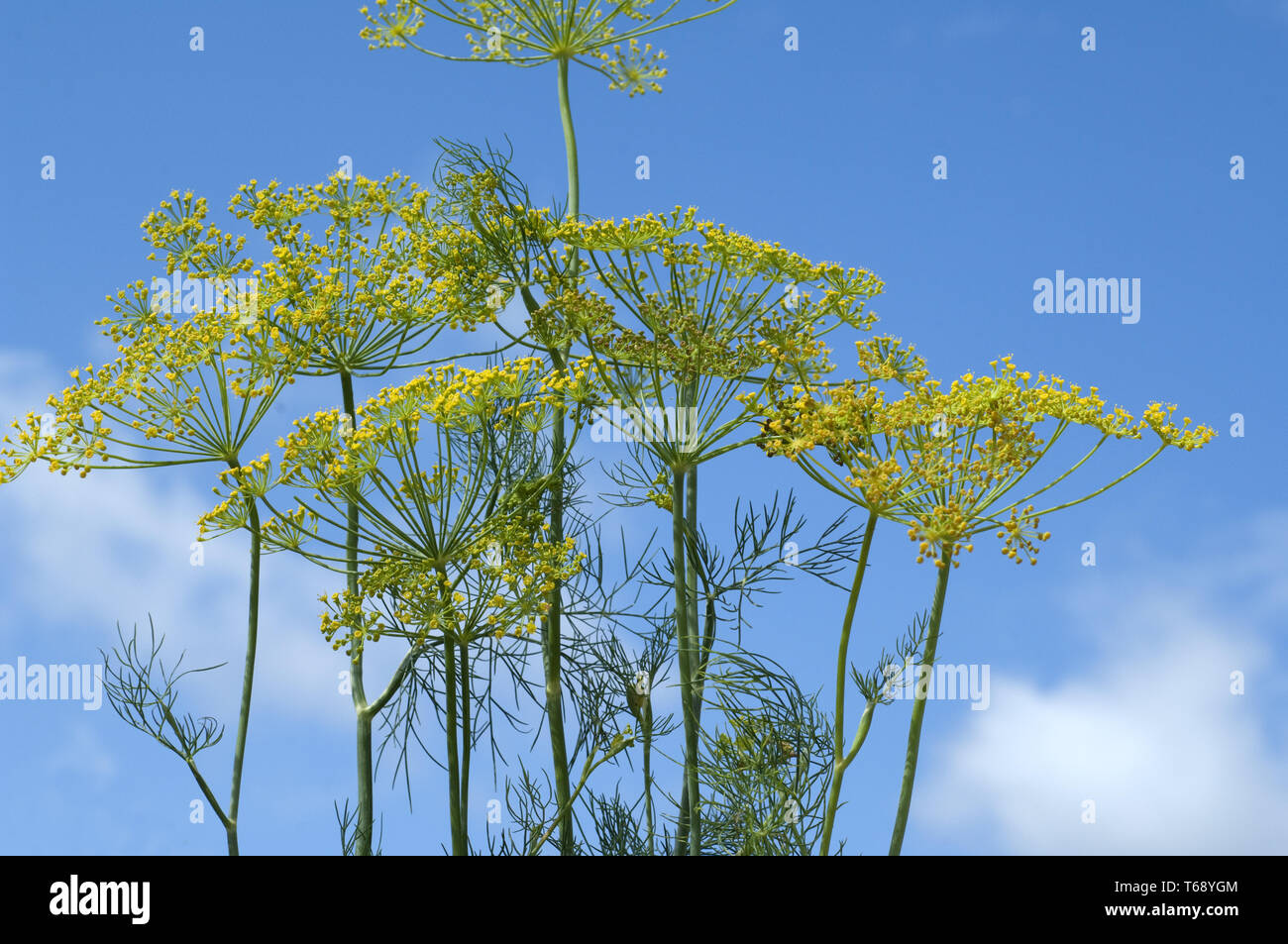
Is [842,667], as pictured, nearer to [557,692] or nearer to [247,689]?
[557,692]

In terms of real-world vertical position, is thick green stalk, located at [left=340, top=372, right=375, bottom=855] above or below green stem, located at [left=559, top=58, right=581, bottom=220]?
below

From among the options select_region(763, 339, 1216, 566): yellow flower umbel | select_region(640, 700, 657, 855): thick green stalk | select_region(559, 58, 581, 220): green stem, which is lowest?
select_region(640, 700, 657, 855): thick green stalk

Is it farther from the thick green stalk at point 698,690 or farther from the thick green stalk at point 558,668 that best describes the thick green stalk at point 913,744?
the thick green stalk at point 558,668

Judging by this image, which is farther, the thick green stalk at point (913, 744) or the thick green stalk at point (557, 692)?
the thick green stalk at point (557, 692)

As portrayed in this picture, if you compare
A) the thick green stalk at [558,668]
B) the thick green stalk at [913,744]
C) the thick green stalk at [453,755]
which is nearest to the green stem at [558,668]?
the thick green stalk at [558,668]

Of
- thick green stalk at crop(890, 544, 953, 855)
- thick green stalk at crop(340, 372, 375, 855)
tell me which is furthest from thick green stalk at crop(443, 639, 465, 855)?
thick green stalk at crop(890, 544, 953, 855)

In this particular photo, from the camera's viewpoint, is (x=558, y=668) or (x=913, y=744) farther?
(x=558, y=668)

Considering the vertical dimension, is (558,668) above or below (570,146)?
below

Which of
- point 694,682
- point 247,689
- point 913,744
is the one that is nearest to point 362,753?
point 247,689

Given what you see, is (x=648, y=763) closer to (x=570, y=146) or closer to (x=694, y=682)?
(x=694, y=682)

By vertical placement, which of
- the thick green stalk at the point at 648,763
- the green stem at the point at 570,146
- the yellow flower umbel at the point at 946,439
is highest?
the green stem at the point at 570,146

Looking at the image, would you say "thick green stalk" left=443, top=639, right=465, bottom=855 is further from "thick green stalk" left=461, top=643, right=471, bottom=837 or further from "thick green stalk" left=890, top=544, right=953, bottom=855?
"thick green stalk" left=890, top=544, right=953, bottom=855
